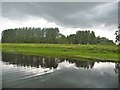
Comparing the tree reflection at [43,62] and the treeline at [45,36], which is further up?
the treeline at [45,36]

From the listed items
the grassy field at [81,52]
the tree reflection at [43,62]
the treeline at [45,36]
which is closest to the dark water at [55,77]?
the tree reflection at [43,62]

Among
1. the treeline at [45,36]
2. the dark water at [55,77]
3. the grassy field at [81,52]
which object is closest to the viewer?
the dark water at [55,77]

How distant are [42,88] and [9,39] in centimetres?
16851

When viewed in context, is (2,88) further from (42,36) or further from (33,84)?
(42,36)

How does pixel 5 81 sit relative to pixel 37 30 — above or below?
below

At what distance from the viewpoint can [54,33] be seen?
18325 centimetres

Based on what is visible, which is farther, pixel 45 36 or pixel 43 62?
pixel 45 36

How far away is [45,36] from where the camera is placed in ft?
608

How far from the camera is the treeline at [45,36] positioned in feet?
556

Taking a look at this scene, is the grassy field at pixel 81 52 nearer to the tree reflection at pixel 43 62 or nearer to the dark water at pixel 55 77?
the tree reflection at pixel 43 62

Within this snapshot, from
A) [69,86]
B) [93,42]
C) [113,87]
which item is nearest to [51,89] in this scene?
[69,86]

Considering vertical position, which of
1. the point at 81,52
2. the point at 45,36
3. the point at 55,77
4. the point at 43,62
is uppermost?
the point at 45,36

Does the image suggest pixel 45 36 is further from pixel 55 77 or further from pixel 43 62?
pixel 55 77

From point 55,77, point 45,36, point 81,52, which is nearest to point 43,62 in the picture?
point 55,77
